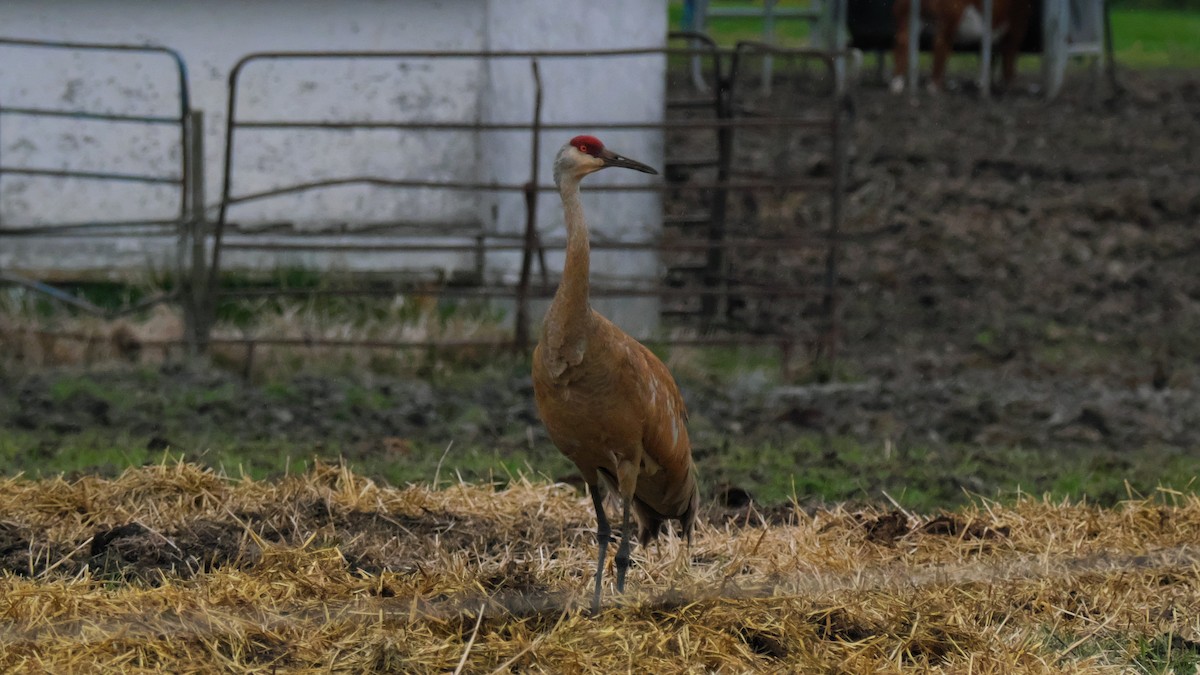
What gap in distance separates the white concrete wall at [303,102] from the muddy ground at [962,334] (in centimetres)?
182

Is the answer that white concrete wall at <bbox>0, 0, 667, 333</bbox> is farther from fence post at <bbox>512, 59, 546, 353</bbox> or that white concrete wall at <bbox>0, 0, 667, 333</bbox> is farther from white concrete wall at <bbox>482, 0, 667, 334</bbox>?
fence post at <bbox>512, 59, 546, 353</bbox>

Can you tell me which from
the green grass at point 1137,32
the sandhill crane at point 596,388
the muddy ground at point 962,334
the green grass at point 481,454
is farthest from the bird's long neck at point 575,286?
the green grass at point 1137,32

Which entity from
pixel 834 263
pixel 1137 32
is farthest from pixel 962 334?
pixel 1137 32

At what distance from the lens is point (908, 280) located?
1346cm

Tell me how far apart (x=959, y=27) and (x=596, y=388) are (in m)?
17.5

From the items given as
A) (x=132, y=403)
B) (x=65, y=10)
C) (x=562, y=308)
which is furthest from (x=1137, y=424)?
(x=65, y=10)

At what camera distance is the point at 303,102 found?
11266mm

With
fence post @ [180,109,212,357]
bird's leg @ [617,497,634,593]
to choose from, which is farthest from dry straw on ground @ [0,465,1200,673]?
fence post @ [180,109,212,357]

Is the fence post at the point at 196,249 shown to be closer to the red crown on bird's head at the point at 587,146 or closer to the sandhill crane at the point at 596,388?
the sandhill crane at the point at 596,388

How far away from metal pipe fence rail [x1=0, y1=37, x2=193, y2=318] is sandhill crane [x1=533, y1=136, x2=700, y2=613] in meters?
5.50

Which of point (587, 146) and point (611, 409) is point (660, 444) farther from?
point (587, 146)

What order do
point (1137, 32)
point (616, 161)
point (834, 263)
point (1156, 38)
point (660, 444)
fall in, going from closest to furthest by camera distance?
1. point (616, 161)
2. point (660, 444)
3. point (834, 263)
4. point (1156, 38)
5. point (1137, 32)

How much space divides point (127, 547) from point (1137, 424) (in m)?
5.75

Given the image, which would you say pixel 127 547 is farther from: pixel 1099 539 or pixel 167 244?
pixel 167 244
